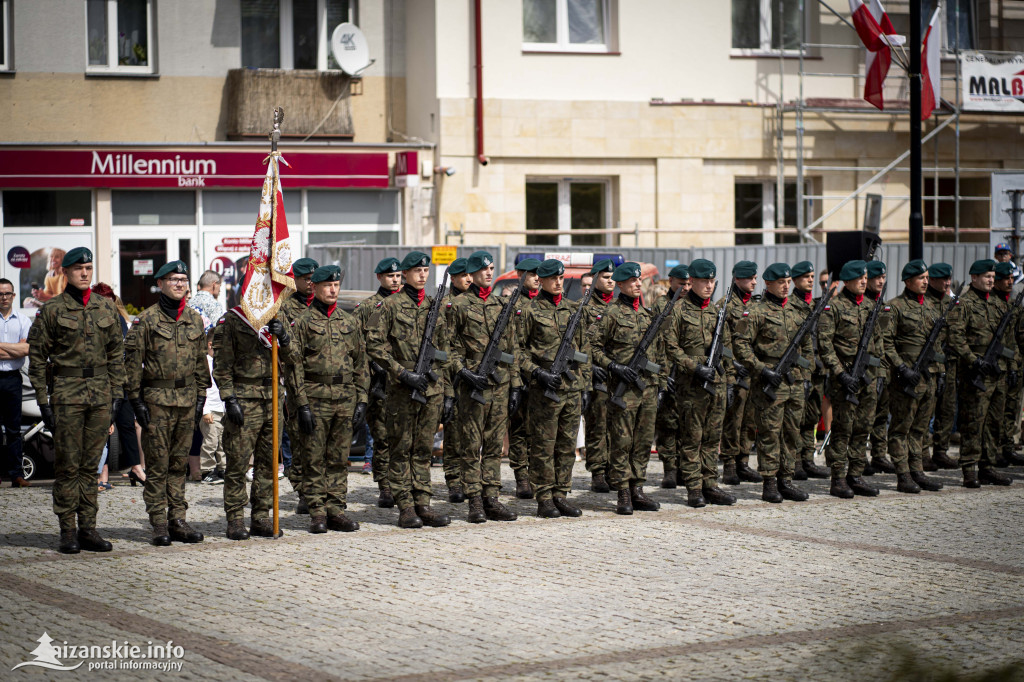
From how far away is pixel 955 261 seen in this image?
2230 cm

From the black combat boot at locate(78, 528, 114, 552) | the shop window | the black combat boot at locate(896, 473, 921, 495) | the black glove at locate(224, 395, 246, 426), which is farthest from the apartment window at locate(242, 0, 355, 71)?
the black combat boot at locate(78, 528, 114, 552)

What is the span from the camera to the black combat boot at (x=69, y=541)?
9.17m

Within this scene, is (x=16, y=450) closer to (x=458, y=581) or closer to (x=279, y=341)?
(x=279, y=341)

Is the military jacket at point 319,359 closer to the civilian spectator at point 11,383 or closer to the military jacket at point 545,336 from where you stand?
the military jacket at point 545,336

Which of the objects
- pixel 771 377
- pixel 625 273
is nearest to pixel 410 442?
pixel 625 273

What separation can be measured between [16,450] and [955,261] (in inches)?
621

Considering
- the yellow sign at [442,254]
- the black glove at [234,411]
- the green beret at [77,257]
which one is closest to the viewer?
the green beret at [77,257]

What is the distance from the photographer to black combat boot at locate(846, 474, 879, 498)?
11844 millimetres

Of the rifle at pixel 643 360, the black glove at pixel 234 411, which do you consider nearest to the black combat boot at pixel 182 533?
the black glove at pixel 234 411

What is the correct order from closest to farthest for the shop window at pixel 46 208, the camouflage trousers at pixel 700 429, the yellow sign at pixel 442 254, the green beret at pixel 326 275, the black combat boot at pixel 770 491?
1. the green beret at pixel 326 275
2. the camouflage trousers at pixel 700 429
3. the black combat boot at pixel 770 491
4. the yellow sign at pixel 442 254
5. the shop window at pixel 46 208

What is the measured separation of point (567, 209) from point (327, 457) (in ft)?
45.8

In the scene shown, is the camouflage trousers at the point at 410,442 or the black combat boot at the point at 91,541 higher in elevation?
the camouflage trousers at the point at 410,442

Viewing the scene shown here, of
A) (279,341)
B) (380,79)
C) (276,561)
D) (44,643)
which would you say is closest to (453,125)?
(380,79)

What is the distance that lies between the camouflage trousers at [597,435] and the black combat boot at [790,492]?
1.71 m
